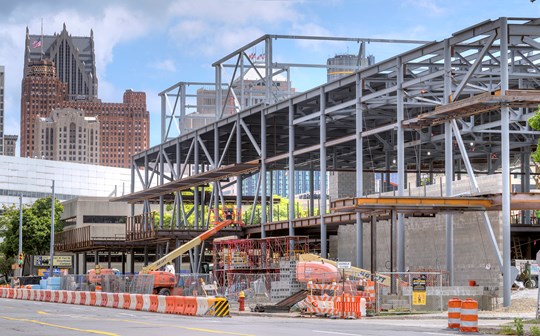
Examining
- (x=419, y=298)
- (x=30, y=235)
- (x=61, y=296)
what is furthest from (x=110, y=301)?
(x=30, y=235)

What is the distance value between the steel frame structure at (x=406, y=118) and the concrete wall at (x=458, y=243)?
1.80 metres

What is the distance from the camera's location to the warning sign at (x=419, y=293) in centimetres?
4662

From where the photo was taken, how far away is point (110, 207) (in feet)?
477

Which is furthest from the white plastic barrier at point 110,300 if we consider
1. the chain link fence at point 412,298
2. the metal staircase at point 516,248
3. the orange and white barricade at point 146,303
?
the metal staircase at point 516,248

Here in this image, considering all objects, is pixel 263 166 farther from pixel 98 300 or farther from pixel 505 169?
pixel 505 169

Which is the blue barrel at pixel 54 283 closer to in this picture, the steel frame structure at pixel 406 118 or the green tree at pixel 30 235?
the steel frame structure at pixel 406 118

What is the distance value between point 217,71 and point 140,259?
64.3 meters

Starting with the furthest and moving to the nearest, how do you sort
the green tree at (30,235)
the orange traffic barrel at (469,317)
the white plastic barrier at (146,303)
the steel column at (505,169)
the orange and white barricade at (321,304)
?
the green tree at (30,235) → the white plastic barrier at (146,303) → the steel column at (505,169) → the orange and white barricade at (321,304) → the orange traffic barrel at (469,317)

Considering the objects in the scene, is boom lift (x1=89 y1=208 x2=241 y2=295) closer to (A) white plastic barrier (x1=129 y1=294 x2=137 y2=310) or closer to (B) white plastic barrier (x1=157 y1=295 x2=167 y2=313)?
(A) white plastic barrier (x1=129 y1=294 x2=137 y2=310)

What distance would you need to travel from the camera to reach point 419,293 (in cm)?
4694

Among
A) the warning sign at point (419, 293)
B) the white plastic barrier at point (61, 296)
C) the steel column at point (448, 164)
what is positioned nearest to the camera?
the warning sign at point (419, 293)

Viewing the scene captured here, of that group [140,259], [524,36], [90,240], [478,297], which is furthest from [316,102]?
[140,259]

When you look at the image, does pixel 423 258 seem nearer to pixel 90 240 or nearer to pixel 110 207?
pixel 90 240

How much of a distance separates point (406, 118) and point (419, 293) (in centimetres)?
2833
